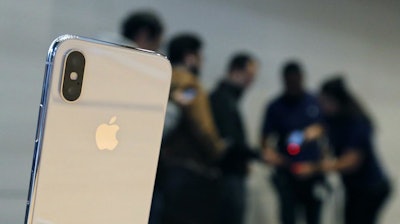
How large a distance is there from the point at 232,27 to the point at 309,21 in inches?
15.0

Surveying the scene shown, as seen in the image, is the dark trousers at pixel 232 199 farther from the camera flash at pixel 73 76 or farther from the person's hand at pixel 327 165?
the camera flash at pixel 73 76

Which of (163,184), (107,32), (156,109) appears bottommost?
(163,184)

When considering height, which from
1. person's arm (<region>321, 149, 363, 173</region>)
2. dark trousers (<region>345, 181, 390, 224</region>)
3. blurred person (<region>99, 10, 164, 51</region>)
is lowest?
dark trousers (<region>345, 181, 390, 224</region>)

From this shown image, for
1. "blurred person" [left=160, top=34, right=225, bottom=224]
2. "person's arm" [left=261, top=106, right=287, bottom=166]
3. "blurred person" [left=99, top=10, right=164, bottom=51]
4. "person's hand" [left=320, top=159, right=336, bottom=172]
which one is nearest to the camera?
"blurred person" [left=99, top=10, right=164, bottom=51]

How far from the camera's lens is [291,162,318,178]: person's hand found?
2146 millimetres

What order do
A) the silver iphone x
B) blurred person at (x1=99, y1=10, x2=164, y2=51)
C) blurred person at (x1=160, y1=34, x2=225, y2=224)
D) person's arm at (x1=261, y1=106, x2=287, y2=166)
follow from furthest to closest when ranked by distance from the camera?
person's arm at (x1=261, y1=106, x2=287, y2=166) → blurred person at (x1=160, y1=34, x2=225, y2=224) → blurred person at (x1=99, y1=10, x2=164, y2=51) → the silver iphone x

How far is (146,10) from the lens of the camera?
1802 millimetres

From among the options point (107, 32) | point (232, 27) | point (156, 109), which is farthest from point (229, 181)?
point (156, 109)

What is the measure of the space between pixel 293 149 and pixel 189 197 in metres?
0.47

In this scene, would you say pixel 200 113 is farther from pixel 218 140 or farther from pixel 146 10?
pixel 146 10

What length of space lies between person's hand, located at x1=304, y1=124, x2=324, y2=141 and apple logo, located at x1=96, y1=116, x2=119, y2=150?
64.7 inches

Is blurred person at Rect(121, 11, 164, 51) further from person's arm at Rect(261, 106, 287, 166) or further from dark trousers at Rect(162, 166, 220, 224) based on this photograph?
person's arm at Rect(261, 106, 287, 166)

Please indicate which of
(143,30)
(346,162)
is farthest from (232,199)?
(143,30)

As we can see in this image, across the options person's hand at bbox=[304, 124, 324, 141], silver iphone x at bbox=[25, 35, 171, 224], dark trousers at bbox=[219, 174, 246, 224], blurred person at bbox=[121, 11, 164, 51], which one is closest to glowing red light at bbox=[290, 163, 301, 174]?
person's hand at bbox=[304, 124, 324, 141]
